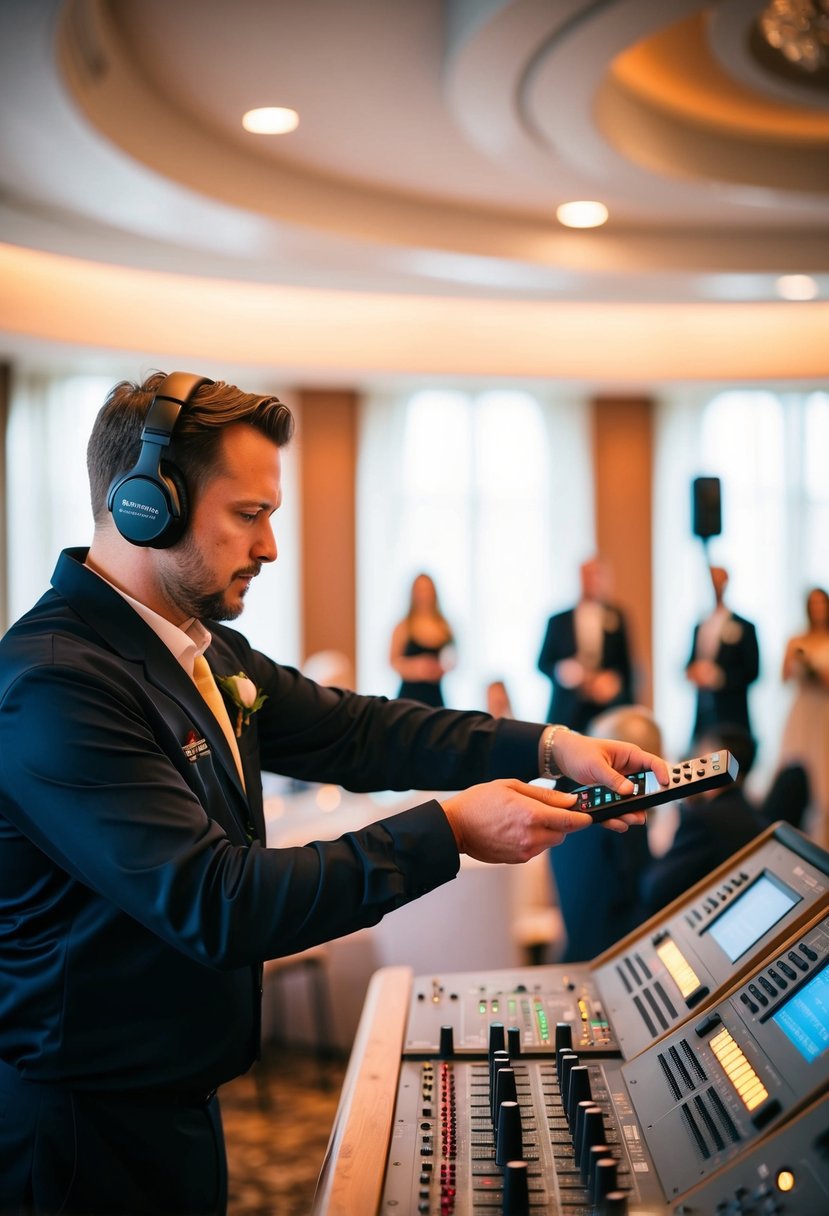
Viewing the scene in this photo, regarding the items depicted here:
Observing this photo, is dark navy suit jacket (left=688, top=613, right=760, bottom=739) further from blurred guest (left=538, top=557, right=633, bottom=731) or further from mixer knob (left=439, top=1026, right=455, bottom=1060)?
mixer knob (left=439, top=1026, right=455, bottom=1060)

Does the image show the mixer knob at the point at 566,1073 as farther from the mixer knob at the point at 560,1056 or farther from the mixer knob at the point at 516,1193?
the mixer knob at the point at 516,1193

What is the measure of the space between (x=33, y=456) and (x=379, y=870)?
6.77m

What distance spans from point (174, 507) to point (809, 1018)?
964mm

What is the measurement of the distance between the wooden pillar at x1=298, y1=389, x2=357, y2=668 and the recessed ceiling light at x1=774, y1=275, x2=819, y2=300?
3.08 m

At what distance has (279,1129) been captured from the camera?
12.3 feet

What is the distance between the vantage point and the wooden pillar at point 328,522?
26.7ft

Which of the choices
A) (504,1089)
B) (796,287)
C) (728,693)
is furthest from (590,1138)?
(796,287)

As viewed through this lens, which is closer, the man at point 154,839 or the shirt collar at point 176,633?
the man at point 154,839

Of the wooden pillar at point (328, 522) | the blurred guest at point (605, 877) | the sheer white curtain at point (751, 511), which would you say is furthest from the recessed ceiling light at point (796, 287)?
the blurred guest at point (605, 877)

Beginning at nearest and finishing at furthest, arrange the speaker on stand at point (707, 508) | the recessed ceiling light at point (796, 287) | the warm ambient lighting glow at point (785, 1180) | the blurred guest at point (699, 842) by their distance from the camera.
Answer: the warm ambient lighting glow at point (785, 1180) → the speaker on stand at point (707, 508) → the blurred guest at point (699, 842) → the recessed ceiling light at point (796, 287)

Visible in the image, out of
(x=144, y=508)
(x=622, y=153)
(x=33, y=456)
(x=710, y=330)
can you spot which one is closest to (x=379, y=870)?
(x=144, y=508)

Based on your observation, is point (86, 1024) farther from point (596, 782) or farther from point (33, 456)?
point (33, 456)

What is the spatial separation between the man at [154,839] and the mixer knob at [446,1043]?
27 cm

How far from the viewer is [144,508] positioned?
149cm
